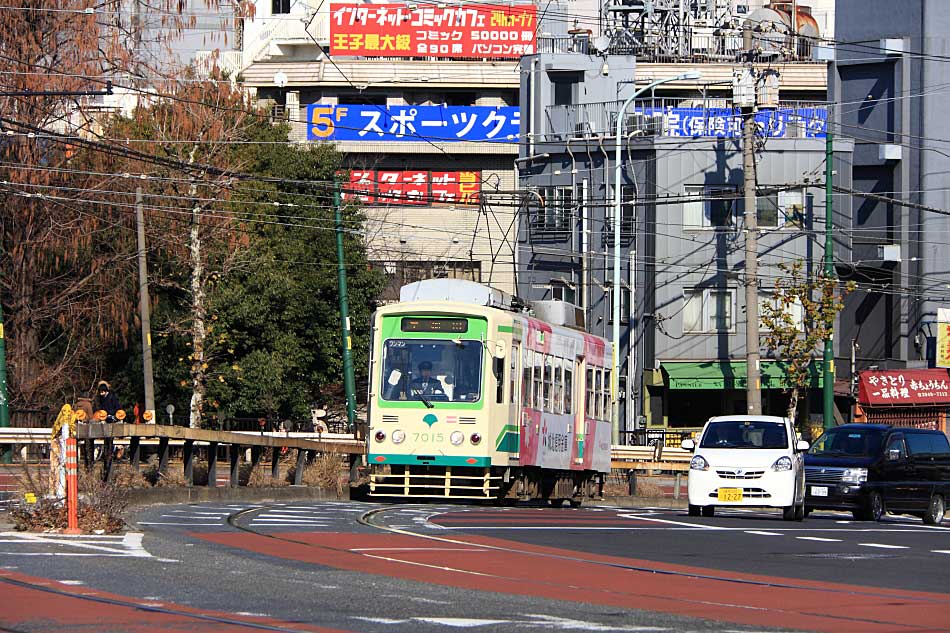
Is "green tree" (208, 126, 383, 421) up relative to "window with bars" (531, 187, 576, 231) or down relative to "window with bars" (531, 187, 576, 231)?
down

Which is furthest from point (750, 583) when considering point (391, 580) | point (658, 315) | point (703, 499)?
point (658, 315)

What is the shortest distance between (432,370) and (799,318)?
28793 mm

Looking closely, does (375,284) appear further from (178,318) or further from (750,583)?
(750,583)

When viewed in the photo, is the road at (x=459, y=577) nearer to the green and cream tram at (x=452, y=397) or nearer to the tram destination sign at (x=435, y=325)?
the green and cream tram at (x=452, y=397)

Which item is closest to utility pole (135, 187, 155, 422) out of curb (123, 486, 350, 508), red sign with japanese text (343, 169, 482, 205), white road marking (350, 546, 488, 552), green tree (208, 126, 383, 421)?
green tree (208, 126, 383, 421)

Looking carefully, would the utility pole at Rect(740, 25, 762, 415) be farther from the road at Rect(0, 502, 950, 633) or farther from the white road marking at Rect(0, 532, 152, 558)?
the white road marking at Rect(0, 532, 152, 558)

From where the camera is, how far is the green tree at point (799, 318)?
47438mm

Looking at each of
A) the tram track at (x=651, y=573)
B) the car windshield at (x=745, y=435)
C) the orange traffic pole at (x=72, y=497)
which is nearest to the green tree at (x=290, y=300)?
the car windshield at (x=745, y=435)

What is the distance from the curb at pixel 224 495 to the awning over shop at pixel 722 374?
74.4ft

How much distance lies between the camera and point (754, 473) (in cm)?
2438

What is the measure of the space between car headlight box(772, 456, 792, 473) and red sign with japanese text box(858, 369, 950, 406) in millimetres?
27453

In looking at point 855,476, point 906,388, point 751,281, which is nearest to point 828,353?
point 751,281

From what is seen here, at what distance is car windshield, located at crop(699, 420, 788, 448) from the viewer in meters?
25.2

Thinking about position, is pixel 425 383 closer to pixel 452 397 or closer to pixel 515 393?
pixel 452 397
